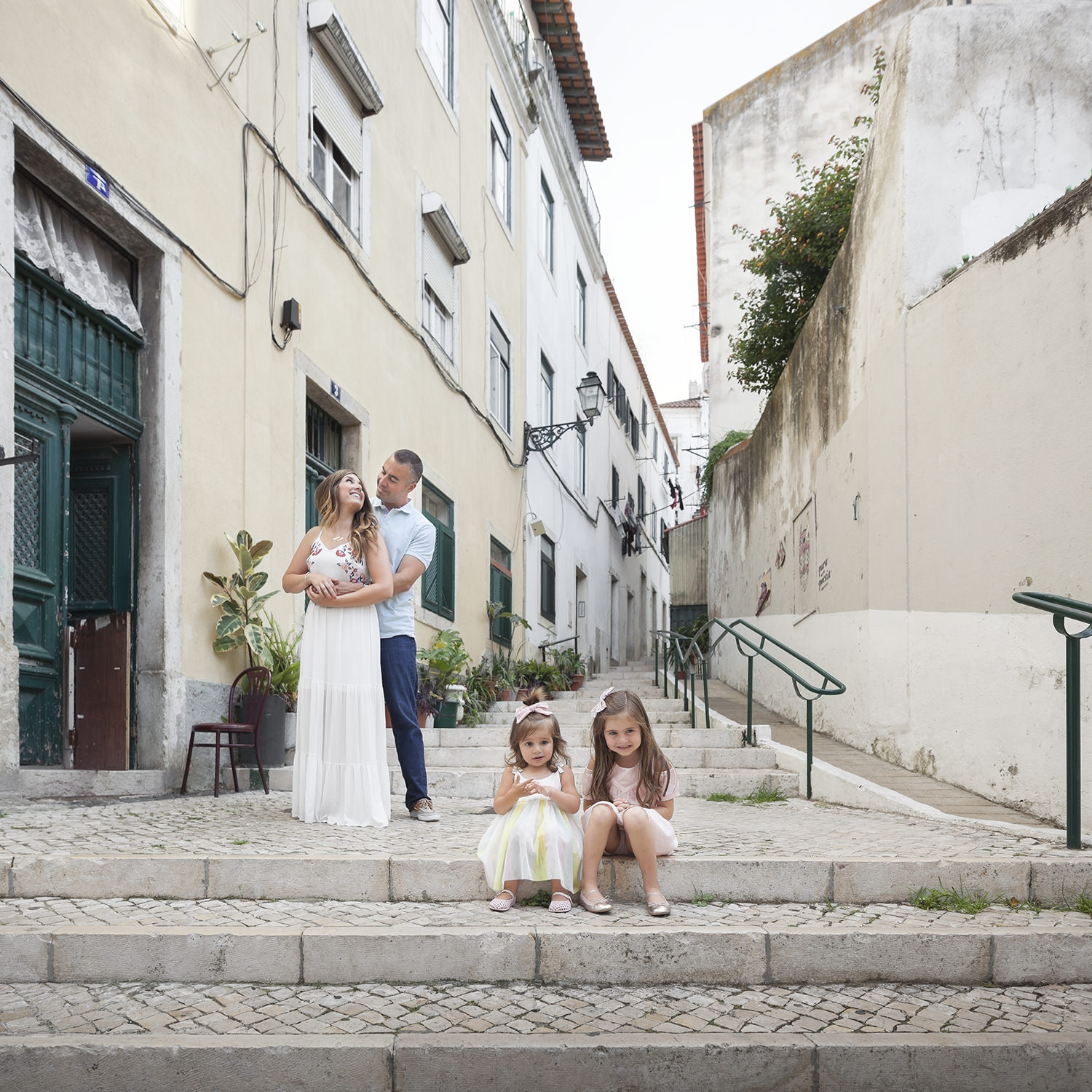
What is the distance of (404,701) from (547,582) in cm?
1204

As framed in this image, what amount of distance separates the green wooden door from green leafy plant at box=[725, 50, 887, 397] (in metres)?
8.08

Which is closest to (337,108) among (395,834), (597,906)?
(395,834)

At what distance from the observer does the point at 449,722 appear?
927cm

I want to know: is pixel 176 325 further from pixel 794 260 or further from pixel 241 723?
pixel 794 260

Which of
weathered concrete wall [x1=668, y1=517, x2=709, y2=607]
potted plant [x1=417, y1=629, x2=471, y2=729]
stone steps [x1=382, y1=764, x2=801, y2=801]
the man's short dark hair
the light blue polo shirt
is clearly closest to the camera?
the man's short dark hair

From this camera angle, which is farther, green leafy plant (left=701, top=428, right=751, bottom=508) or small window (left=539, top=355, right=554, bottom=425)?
green leafy plant (left=701, top=428, right=751, bottom=508)

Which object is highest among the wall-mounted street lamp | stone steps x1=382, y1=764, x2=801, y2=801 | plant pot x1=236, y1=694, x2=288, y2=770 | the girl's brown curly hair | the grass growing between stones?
the wall-mounted street lamp

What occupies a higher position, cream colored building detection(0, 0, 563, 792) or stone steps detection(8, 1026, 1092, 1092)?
cream colored building detection(0, 0, 563, 792)

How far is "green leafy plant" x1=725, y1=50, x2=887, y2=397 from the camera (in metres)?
11.4

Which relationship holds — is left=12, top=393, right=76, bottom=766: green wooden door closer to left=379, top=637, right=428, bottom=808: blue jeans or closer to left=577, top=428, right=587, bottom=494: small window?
left=379, top=637, right=428, bottom=808: blue jeans

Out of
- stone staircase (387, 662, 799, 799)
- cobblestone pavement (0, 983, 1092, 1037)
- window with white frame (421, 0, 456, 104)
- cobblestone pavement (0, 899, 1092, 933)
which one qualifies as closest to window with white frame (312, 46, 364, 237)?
window with white frame (421, 0, 456, 104)

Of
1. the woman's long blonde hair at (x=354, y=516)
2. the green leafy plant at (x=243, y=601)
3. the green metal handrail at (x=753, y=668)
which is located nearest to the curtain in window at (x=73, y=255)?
the green leafy plant at (x=243, y=601)

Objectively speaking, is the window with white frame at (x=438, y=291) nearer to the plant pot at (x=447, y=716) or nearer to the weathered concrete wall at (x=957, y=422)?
the weathered concrete wall at (x=957, y=422)

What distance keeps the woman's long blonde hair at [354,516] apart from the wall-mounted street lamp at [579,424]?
29.7ft
